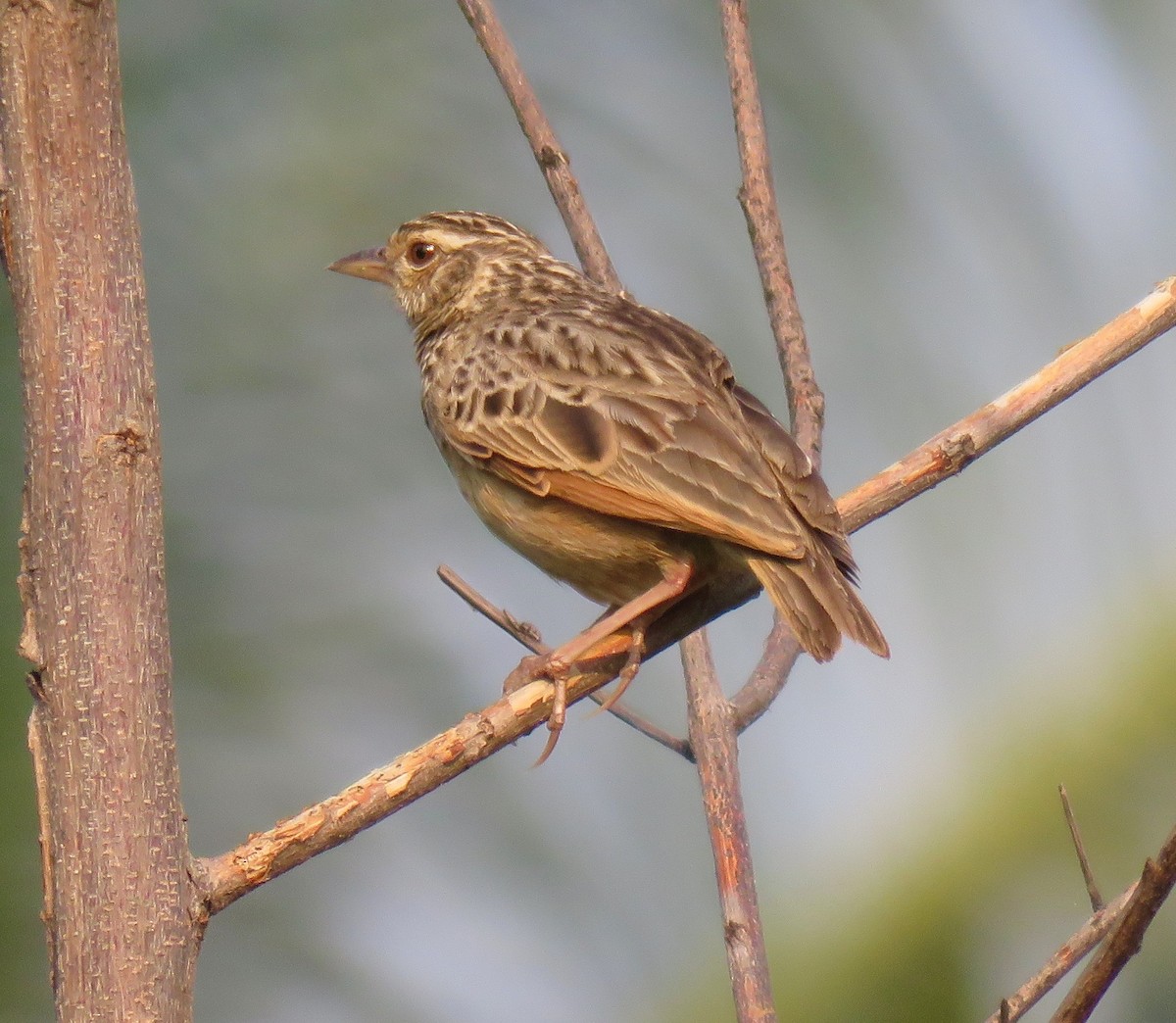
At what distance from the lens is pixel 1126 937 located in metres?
2.49

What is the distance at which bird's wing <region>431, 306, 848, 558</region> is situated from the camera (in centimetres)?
393

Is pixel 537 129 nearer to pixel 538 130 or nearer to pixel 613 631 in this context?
pixel 538 130

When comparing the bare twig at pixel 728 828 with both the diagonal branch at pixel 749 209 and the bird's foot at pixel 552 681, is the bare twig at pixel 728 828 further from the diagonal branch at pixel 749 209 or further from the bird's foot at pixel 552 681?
the bird's foot at pixel 552 681

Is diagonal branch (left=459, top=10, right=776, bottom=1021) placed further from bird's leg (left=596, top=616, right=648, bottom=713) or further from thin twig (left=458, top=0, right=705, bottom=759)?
bird's leg (left=596, top=616, right=648, bottom=713)

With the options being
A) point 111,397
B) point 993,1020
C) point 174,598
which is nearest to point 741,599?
point 993,1020

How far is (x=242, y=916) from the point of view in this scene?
228 inches

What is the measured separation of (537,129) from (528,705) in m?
1.93

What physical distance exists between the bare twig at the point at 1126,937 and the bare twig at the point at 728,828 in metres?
1.00

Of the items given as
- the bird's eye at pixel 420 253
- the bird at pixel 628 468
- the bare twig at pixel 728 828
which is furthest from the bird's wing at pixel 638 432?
the bird's eye at pixel 420 253

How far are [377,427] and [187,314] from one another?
86 centimetres

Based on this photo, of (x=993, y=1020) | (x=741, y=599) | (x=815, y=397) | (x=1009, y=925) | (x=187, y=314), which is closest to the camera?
(x=993, y=1020)

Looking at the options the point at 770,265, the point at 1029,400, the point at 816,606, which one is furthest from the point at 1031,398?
the point at 770,265

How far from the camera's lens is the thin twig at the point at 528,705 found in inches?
116

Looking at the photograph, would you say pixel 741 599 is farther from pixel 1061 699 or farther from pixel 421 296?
pixel 1061 699
